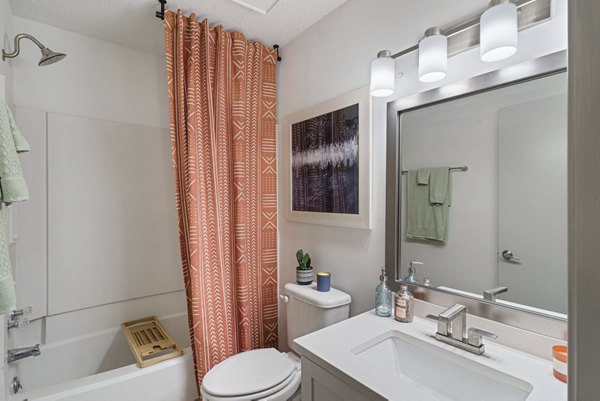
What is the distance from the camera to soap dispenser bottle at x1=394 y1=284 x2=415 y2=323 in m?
1.22

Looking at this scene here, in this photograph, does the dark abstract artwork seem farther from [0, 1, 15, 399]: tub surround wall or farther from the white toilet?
[0, 1, 15, 399]: tub surround wall

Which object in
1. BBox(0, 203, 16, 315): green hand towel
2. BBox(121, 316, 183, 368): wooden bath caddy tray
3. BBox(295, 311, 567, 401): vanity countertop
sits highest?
BBox(0, 203, 16, 315): green hand towel

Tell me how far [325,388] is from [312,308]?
0.57 metres

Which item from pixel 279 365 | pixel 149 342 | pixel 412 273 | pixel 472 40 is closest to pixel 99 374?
pixel 149 342

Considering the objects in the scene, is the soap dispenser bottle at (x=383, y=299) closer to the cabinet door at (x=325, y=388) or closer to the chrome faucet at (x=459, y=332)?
the chrome faucet at (x=459, y=332)

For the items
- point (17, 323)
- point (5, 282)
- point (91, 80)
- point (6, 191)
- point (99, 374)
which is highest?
point (91, 80)

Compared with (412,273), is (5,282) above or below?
above

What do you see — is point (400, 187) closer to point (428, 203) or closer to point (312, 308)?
point (428, 203)

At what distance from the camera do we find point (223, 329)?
1773 millimetres

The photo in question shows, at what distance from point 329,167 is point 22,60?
6.52 feet

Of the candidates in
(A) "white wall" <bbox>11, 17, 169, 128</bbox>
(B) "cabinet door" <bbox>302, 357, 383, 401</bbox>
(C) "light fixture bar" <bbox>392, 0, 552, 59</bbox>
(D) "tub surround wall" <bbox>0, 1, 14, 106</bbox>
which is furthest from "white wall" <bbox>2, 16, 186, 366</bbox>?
(C) "light fixture bar" <bbox>392, 0, 552, 59</bbox>

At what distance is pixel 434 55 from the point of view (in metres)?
1.14

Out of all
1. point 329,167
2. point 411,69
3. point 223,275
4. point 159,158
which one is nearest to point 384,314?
point 329,167

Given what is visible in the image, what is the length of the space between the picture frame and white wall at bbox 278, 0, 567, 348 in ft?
0.19
